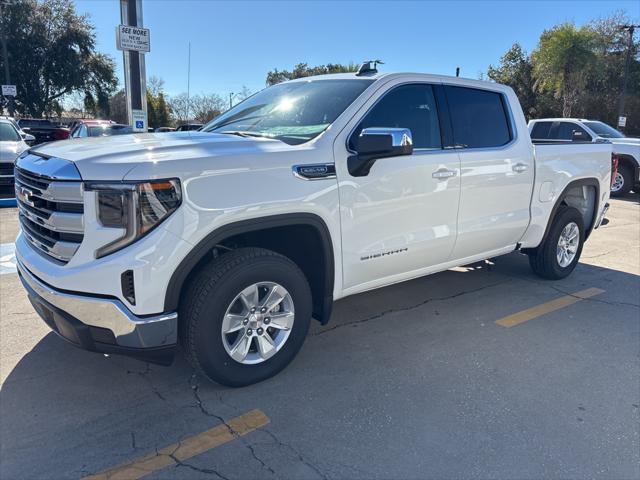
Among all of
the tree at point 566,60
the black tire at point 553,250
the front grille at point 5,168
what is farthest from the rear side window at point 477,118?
the tree at point 566,60

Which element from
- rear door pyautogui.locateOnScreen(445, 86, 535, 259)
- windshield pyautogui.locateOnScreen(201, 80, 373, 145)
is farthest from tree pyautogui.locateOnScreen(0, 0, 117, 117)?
rear door pyautogui.locateOnScreen(445, 86, 535, 259)

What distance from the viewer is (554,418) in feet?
9.99

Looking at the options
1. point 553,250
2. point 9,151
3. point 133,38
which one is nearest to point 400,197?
point 553,250

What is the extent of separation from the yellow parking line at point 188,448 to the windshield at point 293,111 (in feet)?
5.71

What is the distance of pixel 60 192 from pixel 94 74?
40.7m

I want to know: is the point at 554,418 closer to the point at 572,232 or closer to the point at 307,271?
the point at 307,271

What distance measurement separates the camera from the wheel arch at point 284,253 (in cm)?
279

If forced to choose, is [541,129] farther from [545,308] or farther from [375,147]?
[375,147]

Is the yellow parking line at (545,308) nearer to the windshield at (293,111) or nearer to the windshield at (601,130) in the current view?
the windshield at (293,111)

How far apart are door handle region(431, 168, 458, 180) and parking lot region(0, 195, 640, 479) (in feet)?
4.23

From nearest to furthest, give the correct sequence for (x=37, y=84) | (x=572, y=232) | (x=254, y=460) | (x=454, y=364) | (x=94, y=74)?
(x=254, y=460) < (x=454, y=364) < (x=572, y=232) < (x=37, y=84) < (x=94, y=74)

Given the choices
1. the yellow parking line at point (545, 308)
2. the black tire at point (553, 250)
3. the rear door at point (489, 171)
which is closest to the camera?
the rear door at point (489, 171)

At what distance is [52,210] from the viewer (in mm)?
2805

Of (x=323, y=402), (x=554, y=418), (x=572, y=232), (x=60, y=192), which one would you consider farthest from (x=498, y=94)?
(x=60, y=192)
